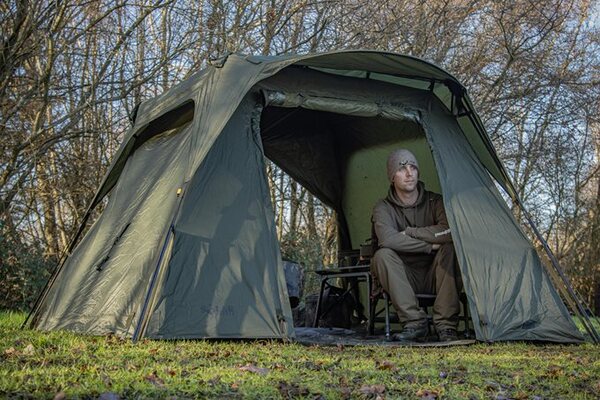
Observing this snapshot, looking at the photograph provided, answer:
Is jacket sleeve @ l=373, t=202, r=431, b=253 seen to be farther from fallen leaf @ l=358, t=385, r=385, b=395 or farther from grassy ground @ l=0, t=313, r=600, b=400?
fallen leaf @ l=358, t=385, r=385, b=395

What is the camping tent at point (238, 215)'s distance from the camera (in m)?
4.87

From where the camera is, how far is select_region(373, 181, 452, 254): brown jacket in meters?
5.87

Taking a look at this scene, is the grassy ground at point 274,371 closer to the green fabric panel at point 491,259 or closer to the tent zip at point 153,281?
the tent zip at point 153,281

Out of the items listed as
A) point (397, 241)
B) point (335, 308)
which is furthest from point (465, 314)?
point (335, 308)

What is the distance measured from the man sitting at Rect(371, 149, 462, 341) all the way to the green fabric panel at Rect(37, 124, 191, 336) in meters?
1.73

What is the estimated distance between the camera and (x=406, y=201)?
6.22 metres

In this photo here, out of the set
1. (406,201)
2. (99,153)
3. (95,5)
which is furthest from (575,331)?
(99,153)

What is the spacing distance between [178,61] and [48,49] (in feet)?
8.85

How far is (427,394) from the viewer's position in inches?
118

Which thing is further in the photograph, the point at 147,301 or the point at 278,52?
the point at 278,52

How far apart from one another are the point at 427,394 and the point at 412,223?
3.26 m

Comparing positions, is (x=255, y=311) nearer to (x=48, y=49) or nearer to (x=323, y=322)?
(x=323, y=322)

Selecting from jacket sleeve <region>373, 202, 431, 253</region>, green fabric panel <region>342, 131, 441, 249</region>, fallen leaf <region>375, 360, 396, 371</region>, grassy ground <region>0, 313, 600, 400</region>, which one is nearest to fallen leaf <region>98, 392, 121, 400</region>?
grassy ground <region>0, 313, 600, 400</region>

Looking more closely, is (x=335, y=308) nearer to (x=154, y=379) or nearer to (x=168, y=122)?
(x=168, y=122)
